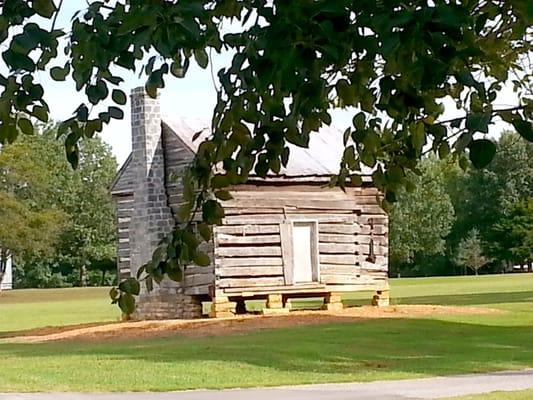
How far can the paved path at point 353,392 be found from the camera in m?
13.6

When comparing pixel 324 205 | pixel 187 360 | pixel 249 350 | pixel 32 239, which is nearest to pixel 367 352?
pixel 249 350

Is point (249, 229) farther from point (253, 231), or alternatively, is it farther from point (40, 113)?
point (40, 113)

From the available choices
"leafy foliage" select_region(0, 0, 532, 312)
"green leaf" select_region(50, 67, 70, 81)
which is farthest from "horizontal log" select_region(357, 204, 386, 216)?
"green leaf" select_region(50, 67, 70, 81)

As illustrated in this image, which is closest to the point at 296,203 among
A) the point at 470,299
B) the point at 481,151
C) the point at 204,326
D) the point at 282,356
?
the point at 204,326

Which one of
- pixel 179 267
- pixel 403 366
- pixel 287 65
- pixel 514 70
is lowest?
pixel 403 366

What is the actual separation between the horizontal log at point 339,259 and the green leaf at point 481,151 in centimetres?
2544

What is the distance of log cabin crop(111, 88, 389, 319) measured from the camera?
26.5 m

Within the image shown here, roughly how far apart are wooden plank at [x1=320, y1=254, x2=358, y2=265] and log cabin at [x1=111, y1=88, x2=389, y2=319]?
3cm

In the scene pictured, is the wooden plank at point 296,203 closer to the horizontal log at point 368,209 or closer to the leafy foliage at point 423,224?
the horizontal log at point 368,209

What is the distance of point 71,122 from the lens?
328 centimetres

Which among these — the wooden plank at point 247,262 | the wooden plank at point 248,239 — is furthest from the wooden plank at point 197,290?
the wooden plank at point 248,239

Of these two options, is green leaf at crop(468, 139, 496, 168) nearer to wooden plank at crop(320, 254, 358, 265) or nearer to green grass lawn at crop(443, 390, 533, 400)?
green grass lawn at crop(443, 390, 533, 400)

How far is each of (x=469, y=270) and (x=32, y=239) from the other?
31.4 metres

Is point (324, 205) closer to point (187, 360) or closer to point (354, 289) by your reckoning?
point (354, 289)
